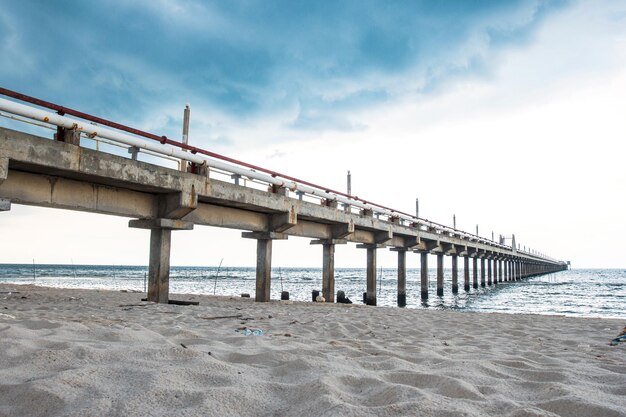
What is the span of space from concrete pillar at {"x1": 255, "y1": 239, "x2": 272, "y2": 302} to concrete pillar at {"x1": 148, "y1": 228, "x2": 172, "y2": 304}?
12.8 feet

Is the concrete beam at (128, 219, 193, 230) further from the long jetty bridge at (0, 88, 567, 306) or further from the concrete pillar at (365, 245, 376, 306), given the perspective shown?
the concrete pillar at (365, 245, 376, 306)

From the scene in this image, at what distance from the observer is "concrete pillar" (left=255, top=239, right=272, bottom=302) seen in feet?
48.4

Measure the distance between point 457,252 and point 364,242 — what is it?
20725 millimetres

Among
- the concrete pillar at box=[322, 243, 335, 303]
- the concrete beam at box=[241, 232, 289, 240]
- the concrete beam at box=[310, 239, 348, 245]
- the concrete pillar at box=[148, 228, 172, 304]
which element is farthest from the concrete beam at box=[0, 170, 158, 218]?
the concrete pillar at box=[322, 243, 335, 303]

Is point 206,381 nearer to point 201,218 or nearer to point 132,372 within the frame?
point 132,372

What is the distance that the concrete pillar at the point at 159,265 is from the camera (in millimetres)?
11328

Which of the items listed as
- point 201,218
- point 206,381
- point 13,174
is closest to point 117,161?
point 13,174

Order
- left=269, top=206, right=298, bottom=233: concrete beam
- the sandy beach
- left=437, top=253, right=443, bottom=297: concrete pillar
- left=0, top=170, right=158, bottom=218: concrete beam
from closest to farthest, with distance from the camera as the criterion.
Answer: the sandy beach
left=0, top=170, right=158, bottom=218: concrete beam
left=269, top=206, right=298, bottom=233: concrete beam
left=437, top=253, right=443, bottom=297: concrete pillar

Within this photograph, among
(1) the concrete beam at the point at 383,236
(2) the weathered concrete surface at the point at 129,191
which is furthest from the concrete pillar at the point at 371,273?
(2) the weathered concrete surface at the point at 129,191

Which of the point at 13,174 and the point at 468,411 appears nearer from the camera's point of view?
the point at 468,411

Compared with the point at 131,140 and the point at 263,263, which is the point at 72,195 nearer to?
the point at 131,140

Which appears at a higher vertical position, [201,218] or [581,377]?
[201,218]

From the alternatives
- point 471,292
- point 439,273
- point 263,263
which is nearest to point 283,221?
point 263,263

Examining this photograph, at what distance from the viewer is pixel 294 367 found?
324 cm
